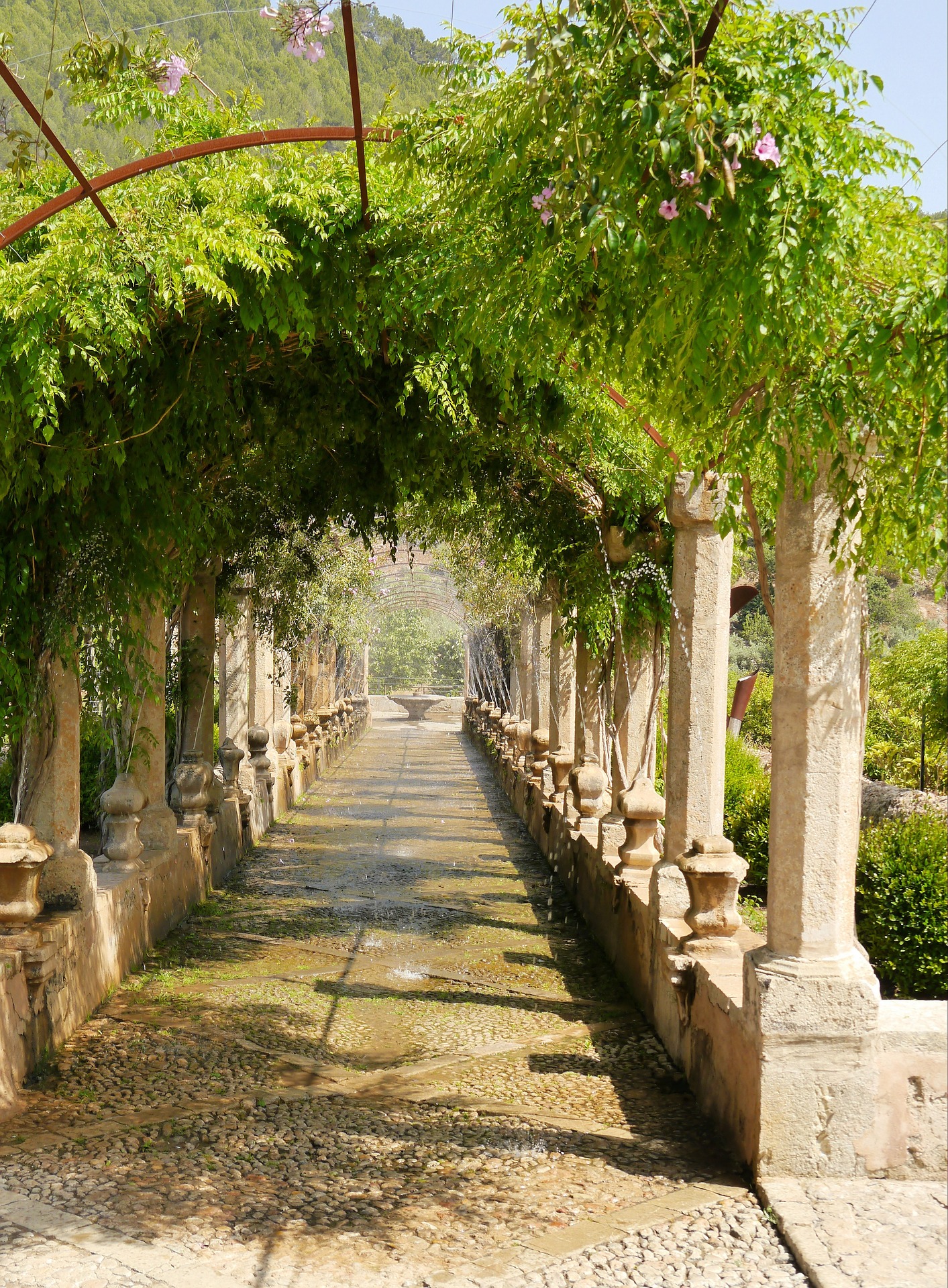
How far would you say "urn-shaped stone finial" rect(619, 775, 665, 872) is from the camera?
6652 mm

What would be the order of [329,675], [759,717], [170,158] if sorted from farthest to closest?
[329,675], [759,717], [170,158]

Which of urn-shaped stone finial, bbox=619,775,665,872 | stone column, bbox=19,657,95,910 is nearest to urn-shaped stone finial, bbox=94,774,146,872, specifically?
stone column, bbox=19,657,95,910

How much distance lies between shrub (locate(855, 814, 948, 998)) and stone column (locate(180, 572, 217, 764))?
196 inches

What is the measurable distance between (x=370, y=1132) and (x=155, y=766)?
379 centimetres

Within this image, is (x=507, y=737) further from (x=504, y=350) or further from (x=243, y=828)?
(x=504, y=350)

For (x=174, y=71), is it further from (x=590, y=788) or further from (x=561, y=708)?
(x=561, y=708)

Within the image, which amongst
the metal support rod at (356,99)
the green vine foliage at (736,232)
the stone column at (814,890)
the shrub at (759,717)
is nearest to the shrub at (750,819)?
the stone column at (814,890)

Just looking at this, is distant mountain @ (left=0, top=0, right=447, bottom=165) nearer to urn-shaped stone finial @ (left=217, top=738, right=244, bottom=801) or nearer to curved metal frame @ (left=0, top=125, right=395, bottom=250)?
curved metal frame @ (left=0, top=125, right=395, bottom=250)

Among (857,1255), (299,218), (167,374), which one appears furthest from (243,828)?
(857,1255)

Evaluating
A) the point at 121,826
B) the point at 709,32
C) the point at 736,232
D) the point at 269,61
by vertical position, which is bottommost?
the point at 121,826

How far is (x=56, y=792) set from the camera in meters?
5.37

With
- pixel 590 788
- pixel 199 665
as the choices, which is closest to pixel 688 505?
pixel 590 788

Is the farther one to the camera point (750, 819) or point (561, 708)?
point (561, 708)

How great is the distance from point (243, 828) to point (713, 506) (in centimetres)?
667
